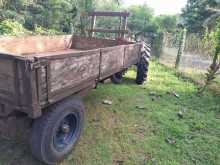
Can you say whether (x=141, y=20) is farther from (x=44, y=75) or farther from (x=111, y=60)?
(x=44, y=75)

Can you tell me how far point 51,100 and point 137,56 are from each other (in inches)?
120

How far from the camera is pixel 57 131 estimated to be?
2387 mm

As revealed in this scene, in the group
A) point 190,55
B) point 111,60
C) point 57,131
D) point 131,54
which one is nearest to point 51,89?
point 57,131

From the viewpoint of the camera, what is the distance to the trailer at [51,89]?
1827 mm

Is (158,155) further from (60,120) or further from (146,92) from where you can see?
(146,92)

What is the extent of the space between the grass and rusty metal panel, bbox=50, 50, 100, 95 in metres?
0.89

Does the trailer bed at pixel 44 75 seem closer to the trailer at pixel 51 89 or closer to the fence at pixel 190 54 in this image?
the trailer at pixel 51 89

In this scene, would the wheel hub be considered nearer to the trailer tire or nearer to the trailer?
the trailer

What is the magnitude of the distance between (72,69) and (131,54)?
2182mm

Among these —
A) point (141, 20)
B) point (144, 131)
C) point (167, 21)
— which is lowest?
point (144, 131)

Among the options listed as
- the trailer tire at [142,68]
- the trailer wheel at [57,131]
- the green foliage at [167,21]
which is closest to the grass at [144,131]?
the trailer wheel at [57,131]

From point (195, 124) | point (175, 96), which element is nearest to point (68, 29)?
point (175, 96)

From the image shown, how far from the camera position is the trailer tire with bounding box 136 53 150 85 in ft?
16.5

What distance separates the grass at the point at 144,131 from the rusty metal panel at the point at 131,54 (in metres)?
0.72
